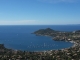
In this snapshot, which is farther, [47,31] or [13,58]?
[47,31]

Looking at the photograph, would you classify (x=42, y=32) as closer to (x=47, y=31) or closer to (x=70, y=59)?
(x=47, y=31)

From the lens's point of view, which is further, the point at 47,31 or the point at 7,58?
the point at 47,31

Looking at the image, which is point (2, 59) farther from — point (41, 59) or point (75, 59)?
point (75, 59)

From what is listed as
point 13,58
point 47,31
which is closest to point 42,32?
point 47,31

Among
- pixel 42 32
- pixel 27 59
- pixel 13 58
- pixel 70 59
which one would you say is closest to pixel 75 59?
pixel 70 59

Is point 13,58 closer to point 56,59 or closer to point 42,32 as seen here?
point 56,59

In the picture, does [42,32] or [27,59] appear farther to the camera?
[42,32]

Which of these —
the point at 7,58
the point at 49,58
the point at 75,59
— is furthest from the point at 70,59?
the point at 7,58
